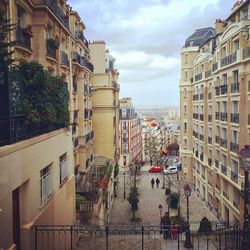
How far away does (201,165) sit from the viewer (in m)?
36.2

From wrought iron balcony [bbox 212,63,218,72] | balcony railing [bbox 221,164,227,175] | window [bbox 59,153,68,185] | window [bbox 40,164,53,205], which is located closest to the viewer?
window [bbox 40,164,53,205]

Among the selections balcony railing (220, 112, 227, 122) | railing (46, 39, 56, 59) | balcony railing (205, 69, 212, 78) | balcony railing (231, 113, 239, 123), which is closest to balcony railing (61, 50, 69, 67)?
railing (46, 39, 56, 59)

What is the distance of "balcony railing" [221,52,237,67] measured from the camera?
23875 mm

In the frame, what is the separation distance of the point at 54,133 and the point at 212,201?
75.1 feet

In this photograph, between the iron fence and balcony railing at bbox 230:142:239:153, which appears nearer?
the iron fence

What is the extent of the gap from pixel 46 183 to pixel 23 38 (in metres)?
7.87

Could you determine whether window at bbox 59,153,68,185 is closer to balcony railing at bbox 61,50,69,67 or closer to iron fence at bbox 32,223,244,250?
iron fence at bbox 32,223,244,250

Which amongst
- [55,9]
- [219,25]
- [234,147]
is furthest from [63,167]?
[219,25]

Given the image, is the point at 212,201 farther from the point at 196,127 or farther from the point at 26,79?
the point at 26,79

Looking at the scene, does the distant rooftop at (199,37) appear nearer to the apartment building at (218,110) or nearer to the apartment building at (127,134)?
the apartment building at (218,110)

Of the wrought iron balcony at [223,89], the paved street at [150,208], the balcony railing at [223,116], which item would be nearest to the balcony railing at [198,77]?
the wrought iron balcony at [223,89]

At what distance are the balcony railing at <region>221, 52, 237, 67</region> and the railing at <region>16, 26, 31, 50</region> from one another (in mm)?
14661

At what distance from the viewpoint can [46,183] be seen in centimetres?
1135

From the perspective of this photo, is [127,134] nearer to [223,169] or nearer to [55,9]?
[223,169]
